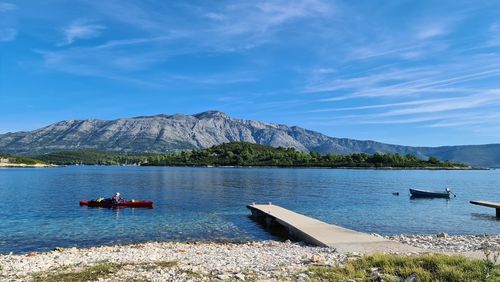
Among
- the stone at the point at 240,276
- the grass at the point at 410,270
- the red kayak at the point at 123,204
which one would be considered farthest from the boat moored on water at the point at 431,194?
the stone at the point at 240,276

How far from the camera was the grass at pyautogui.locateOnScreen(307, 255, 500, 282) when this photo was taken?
15141mm

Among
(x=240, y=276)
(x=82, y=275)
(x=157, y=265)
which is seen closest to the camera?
(x=240, y=276)

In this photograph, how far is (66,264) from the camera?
2038 cm

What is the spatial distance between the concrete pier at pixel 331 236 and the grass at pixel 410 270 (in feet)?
16.3

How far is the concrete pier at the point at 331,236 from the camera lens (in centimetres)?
2373

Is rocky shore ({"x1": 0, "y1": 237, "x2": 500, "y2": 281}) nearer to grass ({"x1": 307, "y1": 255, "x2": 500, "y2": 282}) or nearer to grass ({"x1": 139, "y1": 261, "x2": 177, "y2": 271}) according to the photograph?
grass ({"x1": 139, "y1": 261, "x2": 177, "y2": 271})

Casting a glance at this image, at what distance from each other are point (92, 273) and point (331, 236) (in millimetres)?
17100

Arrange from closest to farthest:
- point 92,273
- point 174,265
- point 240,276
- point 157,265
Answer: point 240,276
point 92,273
point 174,265
point 157,265

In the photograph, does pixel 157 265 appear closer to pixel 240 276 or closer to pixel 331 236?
pixel 240 276

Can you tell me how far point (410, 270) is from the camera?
52.6 ft

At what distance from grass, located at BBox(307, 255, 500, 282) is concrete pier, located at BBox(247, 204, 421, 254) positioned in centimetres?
498

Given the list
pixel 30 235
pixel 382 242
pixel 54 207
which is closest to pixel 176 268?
pixel 382 242

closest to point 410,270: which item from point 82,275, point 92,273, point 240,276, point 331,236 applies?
point 240,276

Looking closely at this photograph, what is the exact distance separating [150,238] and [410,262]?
77.0ft
